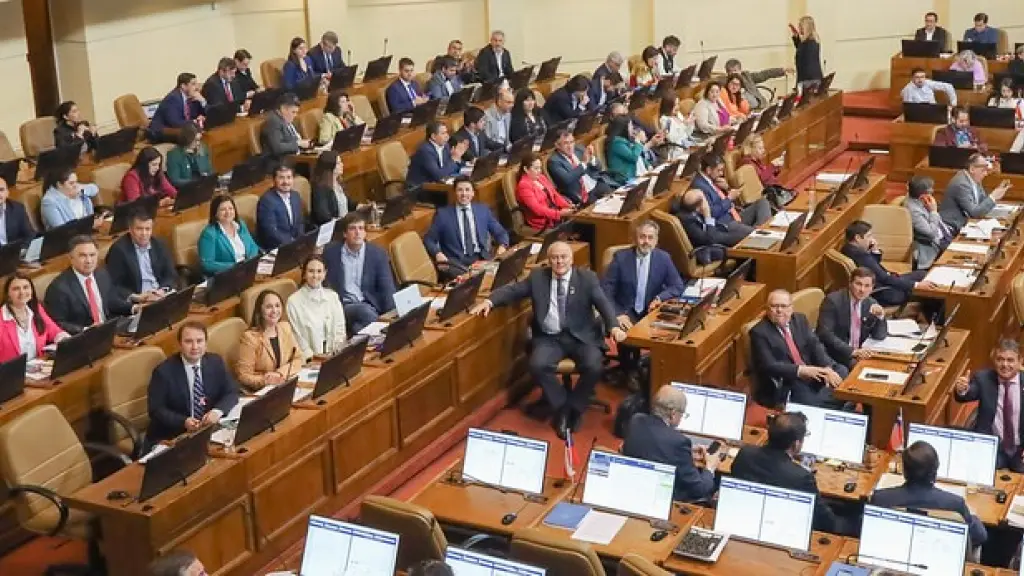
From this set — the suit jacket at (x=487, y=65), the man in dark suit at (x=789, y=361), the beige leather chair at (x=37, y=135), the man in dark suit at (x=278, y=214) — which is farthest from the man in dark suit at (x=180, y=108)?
the man in dark suit at (x=789, y=361)

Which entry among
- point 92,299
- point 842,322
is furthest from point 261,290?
point 842,322

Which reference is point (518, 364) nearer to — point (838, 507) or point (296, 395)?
point (296, 395)

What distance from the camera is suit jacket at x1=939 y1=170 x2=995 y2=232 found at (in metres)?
11.4

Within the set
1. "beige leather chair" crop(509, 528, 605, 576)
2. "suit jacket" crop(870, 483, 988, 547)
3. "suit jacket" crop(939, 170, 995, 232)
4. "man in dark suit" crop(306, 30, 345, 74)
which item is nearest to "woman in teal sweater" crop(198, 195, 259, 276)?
"beige leather chair" crop(509, 528, 605, 576)

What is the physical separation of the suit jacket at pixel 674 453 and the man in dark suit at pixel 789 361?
1.59m

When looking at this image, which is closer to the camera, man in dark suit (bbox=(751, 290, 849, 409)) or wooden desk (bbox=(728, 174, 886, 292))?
man in dark suit (bbox=(751, 290, 849, 409))

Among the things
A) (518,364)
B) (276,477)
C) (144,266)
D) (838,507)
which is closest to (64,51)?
(144,266)

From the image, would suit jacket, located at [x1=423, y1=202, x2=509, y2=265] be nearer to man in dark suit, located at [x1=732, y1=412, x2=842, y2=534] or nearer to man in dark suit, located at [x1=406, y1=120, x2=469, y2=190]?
man in dark suit, located at [x1=406, y1=120, x2=469, y2=190]

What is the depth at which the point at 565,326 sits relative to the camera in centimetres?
882

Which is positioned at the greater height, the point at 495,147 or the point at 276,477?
the point at 495,147

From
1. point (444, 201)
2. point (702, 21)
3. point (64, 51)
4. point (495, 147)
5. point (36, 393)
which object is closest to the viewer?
point (36, 393)

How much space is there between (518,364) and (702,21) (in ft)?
34.6

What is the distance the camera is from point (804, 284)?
10242 mm

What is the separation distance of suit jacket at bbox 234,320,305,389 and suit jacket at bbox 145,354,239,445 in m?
0.28
